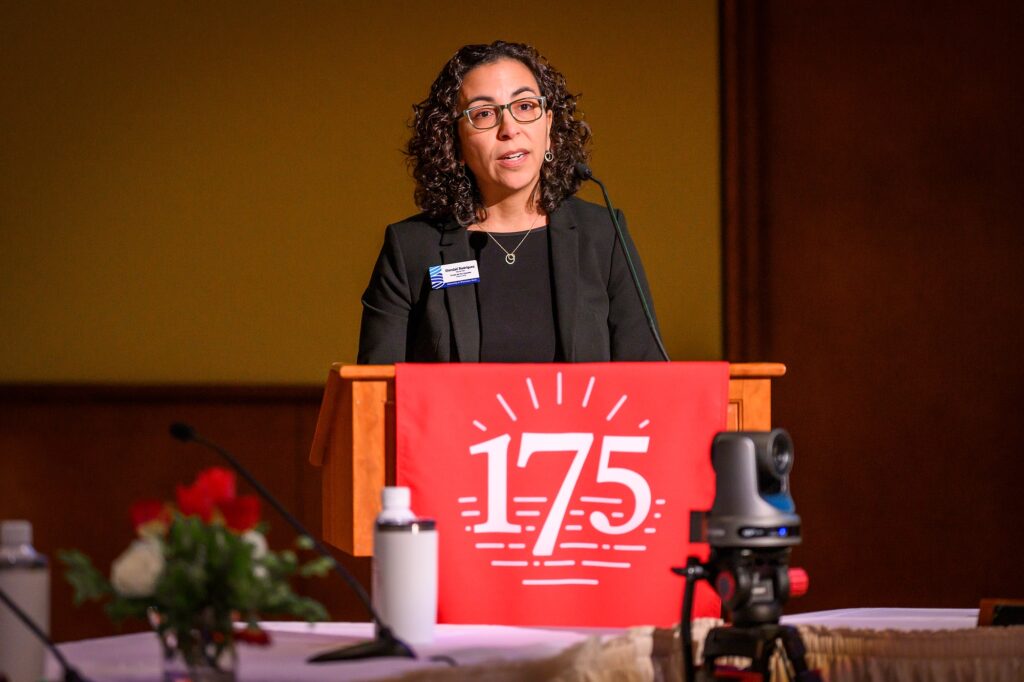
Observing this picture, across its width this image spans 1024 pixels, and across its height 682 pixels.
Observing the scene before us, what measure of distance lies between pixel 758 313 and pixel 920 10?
3.73 ft

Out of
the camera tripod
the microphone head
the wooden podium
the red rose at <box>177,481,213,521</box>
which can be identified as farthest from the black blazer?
the red rose at <box>177,481,213,521</box>

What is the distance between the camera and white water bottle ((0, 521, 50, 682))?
5.00 feet

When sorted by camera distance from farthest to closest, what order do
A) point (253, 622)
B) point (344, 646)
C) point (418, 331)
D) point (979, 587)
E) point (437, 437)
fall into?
point (979, 587) < point (418, 331) < point (437, 437) < point (344, 646) < point (253, 622)

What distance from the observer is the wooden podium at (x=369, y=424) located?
2.32 meters

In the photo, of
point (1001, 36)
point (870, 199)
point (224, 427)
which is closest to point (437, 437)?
point (224, 427)

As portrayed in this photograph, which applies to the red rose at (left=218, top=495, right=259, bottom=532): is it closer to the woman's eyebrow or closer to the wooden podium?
the wooden podium

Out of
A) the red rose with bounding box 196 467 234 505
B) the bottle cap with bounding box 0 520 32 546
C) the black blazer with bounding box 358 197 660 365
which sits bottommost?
the bottle cap with bounding box 0 520 32 546

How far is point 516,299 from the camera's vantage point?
2834mm

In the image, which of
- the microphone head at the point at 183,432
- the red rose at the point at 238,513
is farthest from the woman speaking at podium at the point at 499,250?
the red rose at the point at 238,513

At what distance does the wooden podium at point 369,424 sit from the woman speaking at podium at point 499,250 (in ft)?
1.28

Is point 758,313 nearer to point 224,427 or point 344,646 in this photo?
point 224,427

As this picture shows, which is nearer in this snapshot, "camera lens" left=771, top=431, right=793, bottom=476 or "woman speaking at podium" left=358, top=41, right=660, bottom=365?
"camera lens" left=771, top=431, right=793, bottom=476

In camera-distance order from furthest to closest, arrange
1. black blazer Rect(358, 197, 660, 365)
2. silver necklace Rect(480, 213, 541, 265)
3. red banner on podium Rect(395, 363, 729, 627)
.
→ 1. silver necklace Rect(480, 213, 541, 265)
2. black blazer Rect(358, 197, 660, 365)
3. red banner on podium Rect(395, 363, 729, 627)

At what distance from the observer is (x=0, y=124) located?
468cm
